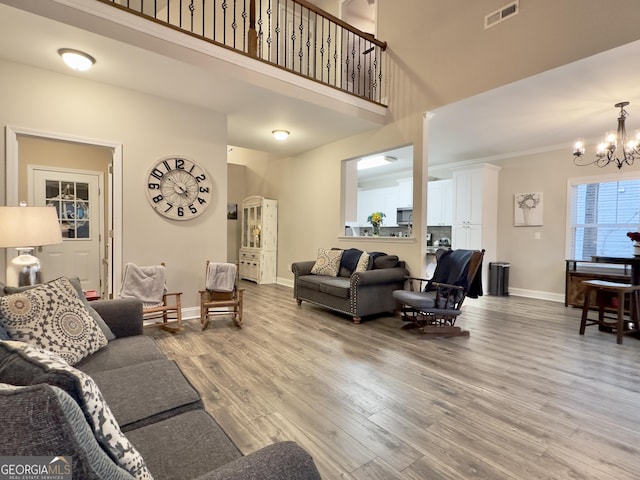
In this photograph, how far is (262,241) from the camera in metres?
Result: 7.03

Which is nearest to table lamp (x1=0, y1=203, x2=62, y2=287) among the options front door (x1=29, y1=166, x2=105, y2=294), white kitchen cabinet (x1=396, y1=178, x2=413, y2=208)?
front door (x1=29, y1=166, x2=105, y2=294)

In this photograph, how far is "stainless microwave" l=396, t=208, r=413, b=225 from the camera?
773 centimetres

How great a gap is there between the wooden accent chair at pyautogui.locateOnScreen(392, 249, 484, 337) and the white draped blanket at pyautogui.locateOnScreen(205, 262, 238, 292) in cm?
204

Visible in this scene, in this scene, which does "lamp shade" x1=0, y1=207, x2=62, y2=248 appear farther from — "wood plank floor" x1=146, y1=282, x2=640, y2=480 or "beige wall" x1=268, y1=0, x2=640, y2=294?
"beige wall" x1=268, y1=0, x2=640, y2=294

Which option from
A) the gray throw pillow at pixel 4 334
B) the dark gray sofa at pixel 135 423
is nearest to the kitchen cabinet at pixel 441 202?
the dark gray sofa at pixel 135 423

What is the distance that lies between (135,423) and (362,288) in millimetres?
3136

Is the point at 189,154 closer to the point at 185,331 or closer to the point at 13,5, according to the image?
the point at 13,5

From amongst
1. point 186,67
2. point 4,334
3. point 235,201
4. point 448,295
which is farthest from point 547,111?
point 235,201

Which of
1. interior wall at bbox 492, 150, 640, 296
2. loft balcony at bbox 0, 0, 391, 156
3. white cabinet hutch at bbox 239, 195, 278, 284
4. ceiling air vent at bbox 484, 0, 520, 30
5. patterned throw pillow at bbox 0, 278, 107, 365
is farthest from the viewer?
white cabinet hutch at bbox 239, 195, 278, 284

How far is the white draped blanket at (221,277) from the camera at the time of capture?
393 cm

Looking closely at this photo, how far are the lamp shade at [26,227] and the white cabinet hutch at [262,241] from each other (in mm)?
4669

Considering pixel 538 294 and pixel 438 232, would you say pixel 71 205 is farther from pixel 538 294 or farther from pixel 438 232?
pixel 538 294

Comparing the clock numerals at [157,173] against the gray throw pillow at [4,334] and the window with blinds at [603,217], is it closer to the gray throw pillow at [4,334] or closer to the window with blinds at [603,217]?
the gray throw pillow at [4,334]

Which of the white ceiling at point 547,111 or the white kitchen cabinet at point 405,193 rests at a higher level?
the white ceiling at point 547,111
